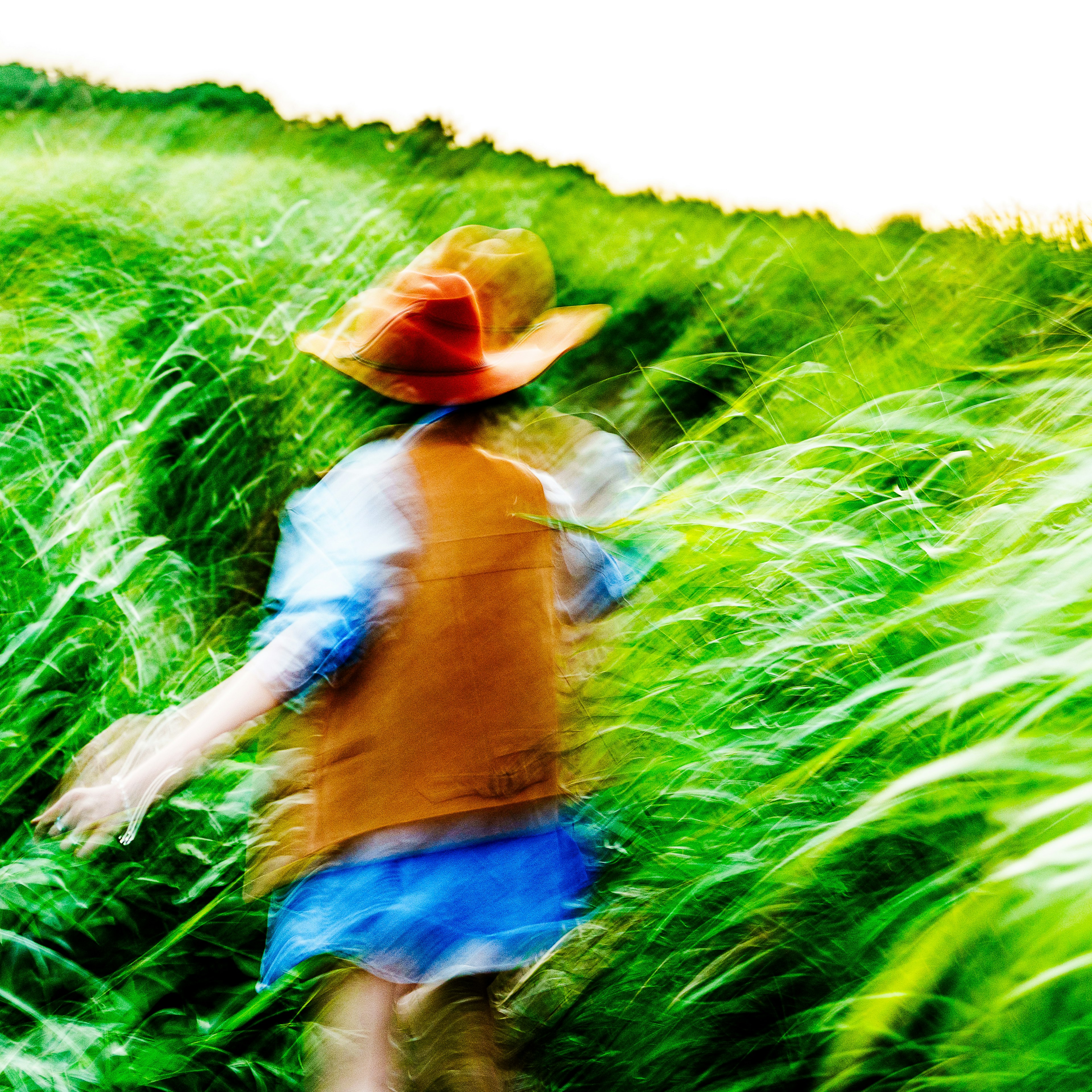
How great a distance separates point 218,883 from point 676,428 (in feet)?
5.86

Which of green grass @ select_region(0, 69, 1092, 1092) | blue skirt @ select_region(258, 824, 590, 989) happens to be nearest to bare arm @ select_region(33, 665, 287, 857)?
blue skirt @ select_region(258, 824, 590, 989)

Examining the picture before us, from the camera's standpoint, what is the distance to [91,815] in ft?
3.87

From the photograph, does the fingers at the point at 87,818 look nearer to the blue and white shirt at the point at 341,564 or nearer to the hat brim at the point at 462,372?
the blue and white shirt at the point at 341,564

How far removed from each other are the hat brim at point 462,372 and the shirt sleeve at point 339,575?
0.09 metres

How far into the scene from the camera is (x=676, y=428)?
2844 millimetres

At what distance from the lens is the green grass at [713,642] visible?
1120mm

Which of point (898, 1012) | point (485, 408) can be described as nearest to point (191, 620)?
point (485, 408)

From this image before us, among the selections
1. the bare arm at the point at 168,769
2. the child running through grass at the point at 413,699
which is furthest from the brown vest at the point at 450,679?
the bare arm at the point at 168,769

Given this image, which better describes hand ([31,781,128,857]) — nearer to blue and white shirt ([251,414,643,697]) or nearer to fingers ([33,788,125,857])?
fingers ([33,788,125,857])

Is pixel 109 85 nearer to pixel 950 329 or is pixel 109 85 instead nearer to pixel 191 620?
pixel 191 620

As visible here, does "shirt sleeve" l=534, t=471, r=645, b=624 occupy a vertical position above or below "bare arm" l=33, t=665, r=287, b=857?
above

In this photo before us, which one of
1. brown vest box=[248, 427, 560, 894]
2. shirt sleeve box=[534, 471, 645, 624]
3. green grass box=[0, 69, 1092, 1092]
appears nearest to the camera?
green grass box=[0, 69, 1092, 1092]

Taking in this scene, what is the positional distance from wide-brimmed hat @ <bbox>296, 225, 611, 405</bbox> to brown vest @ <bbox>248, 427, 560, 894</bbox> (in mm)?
95

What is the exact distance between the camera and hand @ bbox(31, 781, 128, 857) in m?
1.18
